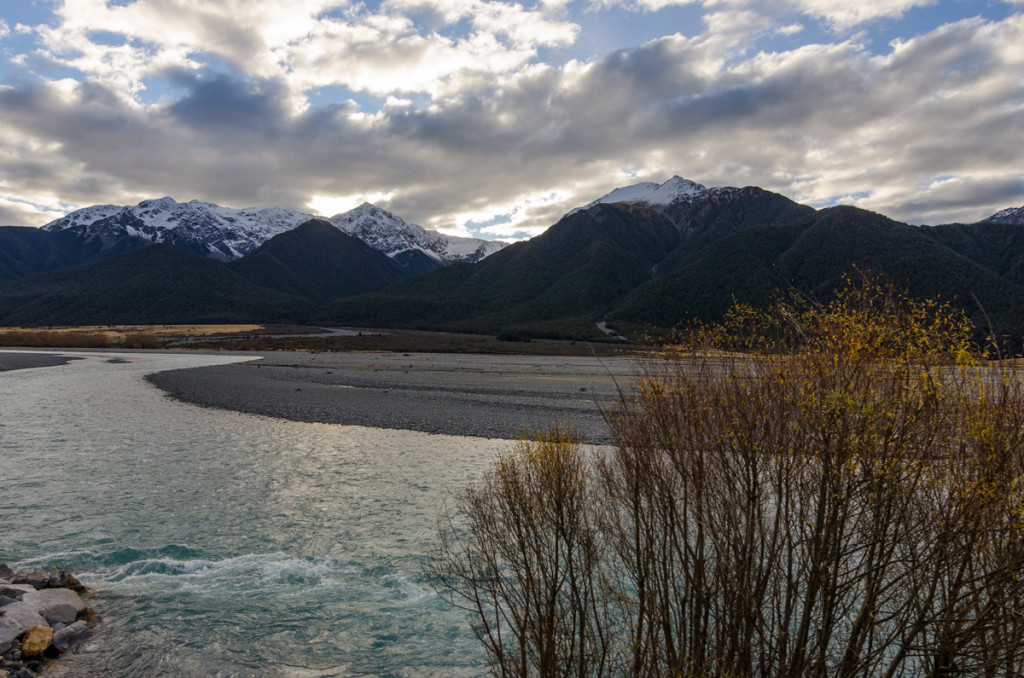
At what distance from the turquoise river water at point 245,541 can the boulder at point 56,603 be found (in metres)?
0.70

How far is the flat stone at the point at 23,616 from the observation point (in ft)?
36.9

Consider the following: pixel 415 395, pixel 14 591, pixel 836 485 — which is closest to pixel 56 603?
pixel 14 591

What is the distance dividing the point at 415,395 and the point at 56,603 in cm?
3876

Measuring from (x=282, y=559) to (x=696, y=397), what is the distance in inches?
554

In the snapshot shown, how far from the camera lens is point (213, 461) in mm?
27000

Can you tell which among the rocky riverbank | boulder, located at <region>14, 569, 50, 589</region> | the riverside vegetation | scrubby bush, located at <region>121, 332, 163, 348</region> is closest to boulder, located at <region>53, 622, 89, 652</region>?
the rocky riverbank

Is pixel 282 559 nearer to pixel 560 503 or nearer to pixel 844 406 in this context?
pixel 560 503

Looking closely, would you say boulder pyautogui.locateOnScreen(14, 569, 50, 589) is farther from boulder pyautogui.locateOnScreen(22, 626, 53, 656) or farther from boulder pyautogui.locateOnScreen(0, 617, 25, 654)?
boulder pyautogui.locateOnScreen(22, 626, 53, 656)

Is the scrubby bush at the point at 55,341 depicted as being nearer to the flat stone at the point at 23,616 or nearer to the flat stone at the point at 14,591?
the flat stone at the point at 14,591

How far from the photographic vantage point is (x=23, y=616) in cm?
1148

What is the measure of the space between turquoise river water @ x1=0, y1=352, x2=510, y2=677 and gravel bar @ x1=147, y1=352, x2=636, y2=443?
507 cm

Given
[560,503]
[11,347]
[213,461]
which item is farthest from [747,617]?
[11,347]

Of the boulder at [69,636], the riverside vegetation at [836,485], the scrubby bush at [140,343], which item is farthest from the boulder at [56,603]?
the scrubby bush at [140,343]

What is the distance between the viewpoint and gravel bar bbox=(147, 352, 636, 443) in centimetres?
3769
